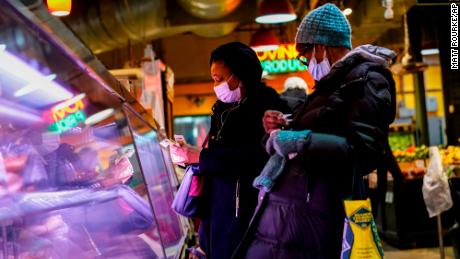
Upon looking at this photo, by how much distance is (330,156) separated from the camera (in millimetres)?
1827

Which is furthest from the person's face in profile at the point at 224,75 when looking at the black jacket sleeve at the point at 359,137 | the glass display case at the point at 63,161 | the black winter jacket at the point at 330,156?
the black jacket sleeve at the point at 359,137

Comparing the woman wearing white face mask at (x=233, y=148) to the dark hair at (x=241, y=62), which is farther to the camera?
the dark hair at (x=241, y=62)

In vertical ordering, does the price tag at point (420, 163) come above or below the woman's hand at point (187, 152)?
below

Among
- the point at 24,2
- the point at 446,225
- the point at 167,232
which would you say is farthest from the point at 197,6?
the point at 24,2

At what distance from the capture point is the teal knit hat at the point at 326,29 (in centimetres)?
207

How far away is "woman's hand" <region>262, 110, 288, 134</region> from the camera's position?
205cm

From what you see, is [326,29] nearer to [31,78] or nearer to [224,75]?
[224,75]

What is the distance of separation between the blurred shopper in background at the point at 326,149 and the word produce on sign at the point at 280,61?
27.2 feet

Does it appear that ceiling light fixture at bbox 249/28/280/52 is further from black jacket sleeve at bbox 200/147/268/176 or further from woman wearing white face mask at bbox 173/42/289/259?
black jacket sleeve at bbox 200/147/268/176

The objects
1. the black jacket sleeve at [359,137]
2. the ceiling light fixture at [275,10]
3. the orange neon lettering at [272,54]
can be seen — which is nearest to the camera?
the black jacket sleeve at [359,137]

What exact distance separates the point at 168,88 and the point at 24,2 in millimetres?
6709

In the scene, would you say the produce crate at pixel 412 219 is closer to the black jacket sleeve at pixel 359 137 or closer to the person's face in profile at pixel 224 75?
the person's face in profile at pixel 224 75

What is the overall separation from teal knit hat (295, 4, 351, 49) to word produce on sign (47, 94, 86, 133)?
833 mm

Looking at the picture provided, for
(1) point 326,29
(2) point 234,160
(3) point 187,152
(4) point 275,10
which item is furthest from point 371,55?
(4) point 275,10
